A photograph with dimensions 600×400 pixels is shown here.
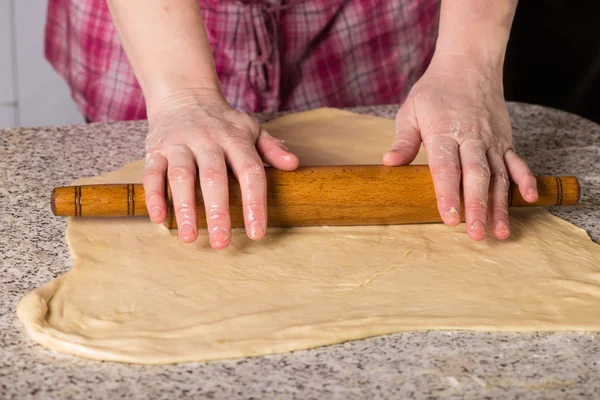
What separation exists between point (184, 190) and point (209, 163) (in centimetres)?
6

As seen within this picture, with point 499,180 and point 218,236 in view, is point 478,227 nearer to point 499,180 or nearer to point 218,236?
point 499,180

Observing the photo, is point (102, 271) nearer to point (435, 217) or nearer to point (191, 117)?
point (191, 117)

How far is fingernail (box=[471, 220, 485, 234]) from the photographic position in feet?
3.67

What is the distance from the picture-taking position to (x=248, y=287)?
104 centimetres

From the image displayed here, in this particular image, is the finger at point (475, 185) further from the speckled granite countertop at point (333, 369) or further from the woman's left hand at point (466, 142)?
the speckled granite countertop at point (333, 369)

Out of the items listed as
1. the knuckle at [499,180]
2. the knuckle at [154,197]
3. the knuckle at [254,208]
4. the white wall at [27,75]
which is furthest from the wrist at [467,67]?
the white wall at [27,75]

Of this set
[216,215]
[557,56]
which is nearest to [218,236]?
[216,215]

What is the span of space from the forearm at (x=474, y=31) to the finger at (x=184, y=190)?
0.57 meters

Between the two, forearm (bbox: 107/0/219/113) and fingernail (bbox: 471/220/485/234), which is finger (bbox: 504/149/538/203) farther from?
forearm (bbox: 107/0/219/113)

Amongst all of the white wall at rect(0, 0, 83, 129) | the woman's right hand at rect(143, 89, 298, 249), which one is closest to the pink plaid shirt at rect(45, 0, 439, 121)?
the woman's right hand at rect(143, 89, 298, 249)

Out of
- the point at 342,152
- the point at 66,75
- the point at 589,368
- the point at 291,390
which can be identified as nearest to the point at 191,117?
the point at 342,152

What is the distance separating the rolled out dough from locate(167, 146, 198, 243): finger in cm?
5

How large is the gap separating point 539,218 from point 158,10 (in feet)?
2.48

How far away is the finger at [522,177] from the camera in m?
1.20
